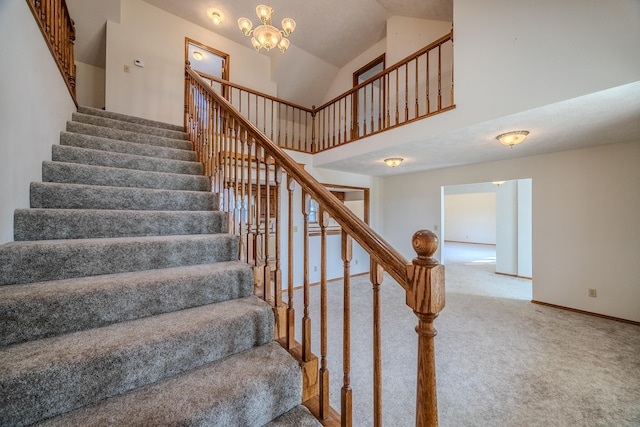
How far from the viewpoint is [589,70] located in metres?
1.84

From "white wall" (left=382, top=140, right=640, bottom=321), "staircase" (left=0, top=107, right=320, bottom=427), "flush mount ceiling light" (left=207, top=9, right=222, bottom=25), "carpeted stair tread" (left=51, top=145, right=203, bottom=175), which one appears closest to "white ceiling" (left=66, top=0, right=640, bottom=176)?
"flush mount ceiling light" (left=207, top=9, right=222, bottom=25)

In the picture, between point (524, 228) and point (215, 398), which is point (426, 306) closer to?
point (215, 398)

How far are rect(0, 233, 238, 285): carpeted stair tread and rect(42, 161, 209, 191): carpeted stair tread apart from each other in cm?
66

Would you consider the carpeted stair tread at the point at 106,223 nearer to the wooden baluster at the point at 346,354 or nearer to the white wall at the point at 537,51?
the wooden baluster at the point at 346,354

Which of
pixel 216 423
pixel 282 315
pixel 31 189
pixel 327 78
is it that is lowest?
pixel 216 423

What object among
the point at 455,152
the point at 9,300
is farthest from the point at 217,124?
the point at 455,152

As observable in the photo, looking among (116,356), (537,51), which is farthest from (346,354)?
(537,51)

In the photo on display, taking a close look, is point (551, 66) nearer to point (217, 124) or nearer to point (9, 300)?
point (217, 124)

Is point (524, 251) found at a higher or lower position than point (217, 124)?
lower

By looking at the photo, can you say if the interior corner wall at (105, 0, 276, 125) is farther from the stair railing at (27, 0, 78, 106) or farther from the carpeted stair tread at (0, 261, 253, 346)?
the carpeted stair tread at (0, 261, 253, 346)

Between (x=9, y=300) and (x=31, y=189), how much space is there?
37.3 inches

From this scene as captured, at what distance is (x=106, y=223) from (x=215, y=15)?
4176 mm

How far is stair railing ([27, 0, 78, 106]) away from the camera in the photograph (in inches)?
65.0

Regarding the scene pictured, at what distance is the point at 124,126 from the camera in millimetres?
2734
